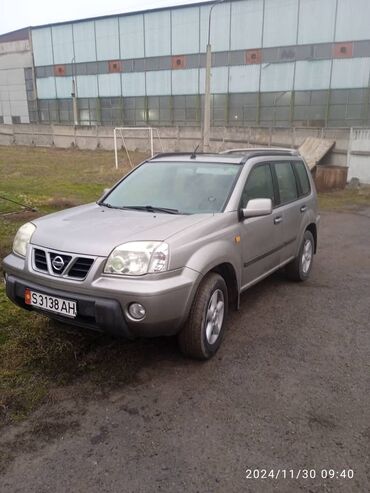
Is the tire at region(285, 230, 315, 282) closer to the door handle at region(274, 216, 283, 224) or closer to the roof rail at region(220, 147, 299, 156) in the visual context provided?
the door handle at region(274, 216, 283, 224)

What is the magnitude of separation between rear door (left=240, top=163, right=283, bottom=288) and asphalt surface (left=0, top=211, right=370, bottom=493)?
0.64m

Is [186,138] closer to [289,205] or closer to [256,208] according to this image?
[289,205]

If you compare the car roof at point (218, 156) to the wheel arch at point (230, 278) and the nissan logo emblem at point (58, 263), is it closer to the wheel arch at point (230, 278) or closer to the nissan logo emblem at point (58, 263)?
the wheel arch at point (230, 278)

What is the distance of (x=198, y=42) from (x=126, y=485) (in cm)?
3608

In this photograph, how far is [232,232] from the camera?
3648 millimetres

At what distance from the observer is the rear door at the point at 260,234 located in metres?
3.93

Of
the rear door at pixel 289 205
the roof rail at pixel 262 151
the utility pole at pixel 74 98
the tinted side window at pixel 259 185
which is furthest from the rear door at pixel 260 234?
the utility pole at pixel 74 98

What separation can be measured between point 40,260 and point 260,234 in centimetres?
210

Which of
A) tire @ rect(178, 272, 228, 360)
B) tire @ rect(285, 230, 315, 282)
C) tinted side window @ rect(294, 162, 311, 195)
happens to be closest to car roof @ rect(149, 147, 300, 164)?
tinted side window @ rect(294, 162, 311, 195)

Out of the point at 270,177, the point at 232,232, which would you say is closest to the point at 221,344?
the point at 232,232

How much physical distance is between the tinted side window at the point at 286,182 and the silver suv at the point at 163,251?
8 centimetres

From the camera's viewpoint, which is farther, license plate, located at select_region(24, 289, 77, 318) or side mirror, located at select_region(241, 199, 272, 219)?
side mirror, located at select_region(241, 199, 272, 219)

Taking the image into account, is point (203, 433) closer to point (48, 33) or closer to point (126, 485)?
point (126, 485)

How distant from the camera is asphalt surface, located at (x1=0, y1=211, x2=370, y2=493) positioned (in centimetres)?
225
